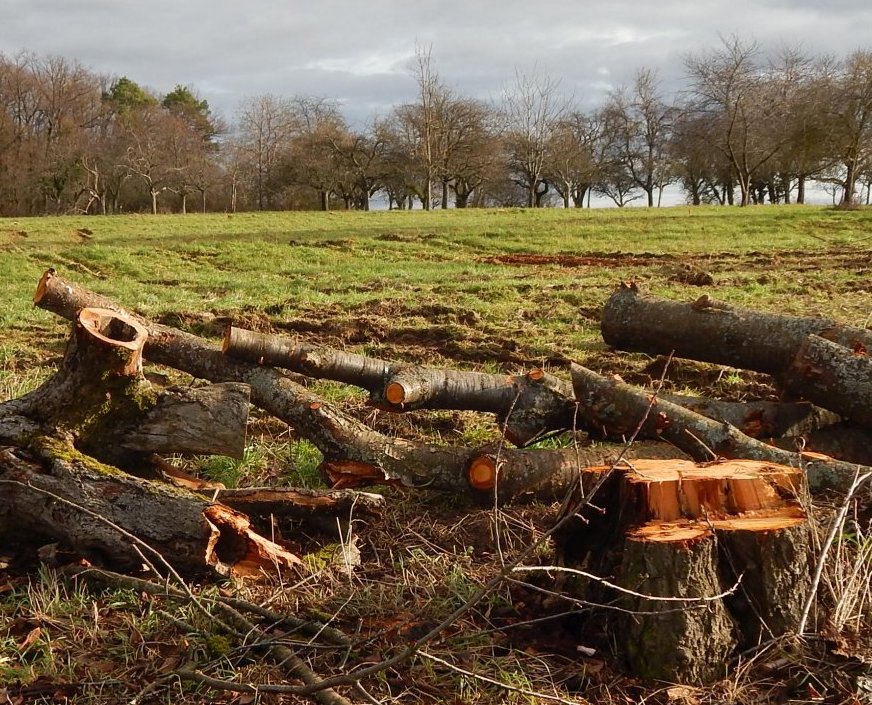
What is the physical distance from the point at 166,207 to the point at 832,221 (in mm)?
42706

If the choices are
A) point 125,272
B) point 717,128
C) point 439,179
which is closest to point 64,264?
point 125,272

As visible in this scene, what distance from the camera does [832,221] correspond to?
26.7m

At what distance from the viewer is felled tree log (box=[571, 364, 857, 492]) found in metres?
3.97

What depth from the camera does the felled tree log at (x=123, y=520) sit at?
3.41 metres

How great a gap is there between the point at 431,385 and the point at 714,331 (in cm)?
208

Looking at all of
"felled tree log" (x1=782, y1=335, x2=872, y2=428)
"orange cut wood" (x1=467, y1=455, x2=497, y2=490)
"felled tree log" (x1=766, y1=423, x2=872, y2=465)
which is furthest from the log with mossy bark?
"felled tree log" (x1=782, y1=335, x2=872, y2=428)

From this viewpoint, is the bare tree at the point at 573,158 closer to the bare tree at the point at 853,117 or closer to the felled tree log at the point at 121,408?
the bare tree at the point at 853,117

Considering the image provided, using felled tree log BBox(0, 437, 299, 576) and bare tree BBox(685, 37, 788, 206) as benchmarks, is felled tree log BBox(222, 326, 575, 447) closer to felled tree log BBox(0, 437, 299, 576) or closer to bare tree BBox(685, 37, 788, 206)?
felled tree log BBox(0, 437, 299, 576)

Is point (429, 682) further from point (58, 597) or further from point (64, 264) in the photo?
point (64, 264)

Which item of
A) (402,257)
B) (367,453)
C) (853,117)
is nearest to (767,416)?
(367,453)

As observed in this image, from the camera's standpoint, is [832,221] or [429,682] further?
[832,221]

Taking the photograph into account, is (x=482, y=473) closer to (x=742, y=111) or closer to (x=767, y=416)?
(x=767, y=416)

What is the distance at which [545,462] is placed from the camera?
4152 mm

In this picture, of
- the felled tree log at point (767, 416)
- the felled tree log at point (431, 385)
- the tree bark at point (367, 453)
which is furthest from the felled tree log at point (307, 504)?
the felled tree log at point (767, 416)
